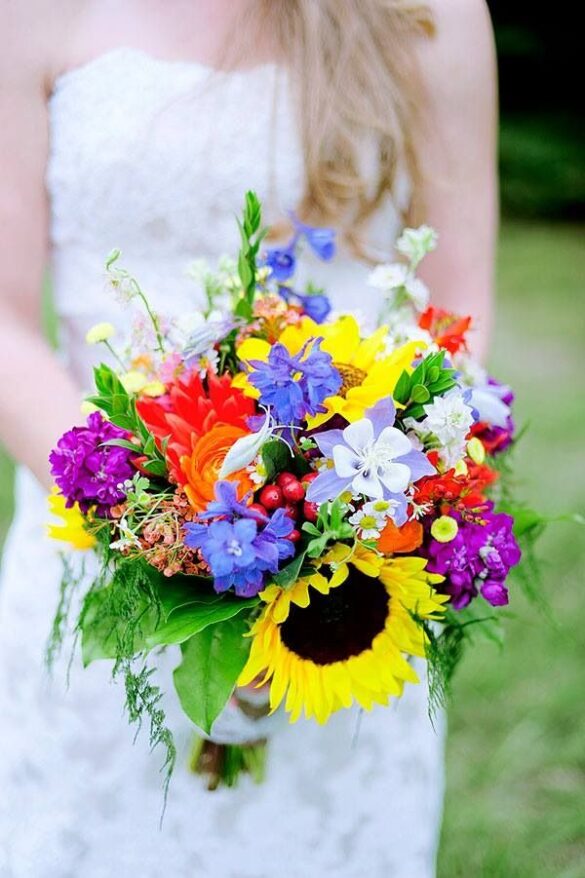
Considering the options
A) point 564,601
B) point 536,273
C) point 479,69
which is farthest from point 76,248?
point 536,273

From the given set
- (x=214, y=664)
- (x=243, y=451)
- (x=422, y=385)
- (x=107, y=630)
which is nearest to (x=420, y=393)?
(x=422, y=385)

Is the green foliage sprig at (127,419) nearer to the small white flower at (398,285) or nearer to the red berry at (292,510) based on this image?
the red berry at (292,510)

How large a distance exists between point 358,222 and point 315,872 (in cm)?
120

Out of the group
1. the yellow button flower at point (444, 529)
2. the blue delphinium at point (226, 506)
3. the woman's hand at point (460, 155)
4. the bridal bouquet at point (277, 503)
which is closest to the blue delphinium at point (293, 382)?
the bridal bouquet at point (277, 503)

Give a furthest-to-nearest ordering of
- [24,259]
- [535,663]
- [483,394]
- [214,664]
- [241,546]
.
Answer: [535,663] → [24,259] → [483,394] → [214,664] → [241,546]

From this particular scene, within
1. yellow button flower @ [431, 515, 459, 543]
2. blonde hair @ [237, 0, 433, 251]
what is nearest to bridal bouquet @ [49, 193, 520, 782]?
yellow button flower @ [431, 515, 459, 543]

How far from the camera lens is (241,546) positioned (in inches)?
47.8

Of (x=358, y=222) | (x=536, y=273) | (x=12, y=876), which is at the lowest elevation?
(x=536, y=273)

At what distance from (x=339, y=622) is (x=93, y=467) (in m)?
0.38

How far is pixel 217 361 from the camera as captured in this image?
147cm

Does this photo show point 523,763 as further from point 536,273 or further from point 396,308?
point 536,273

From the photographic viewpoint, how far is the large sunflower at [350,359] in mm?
1338

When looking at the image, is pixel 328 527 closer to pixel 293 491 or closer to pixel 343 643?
pixel 293 491

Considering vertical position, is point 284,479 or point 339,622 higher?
point 284,479
